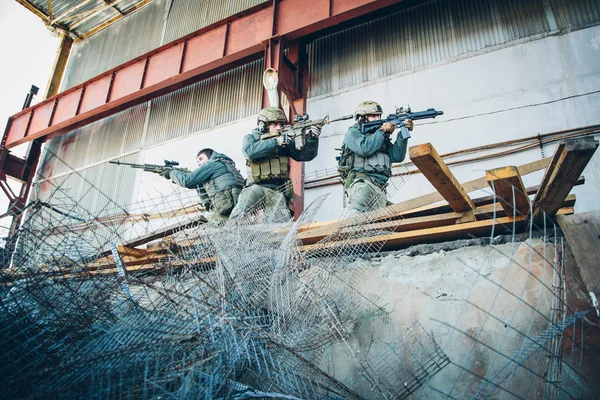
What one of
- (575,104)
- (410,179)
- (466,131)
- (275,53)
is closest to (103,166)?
(275,53)

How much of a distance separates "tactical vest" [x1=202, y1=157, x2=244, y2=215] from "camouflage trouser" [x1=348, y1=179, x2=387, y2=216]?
5.75 feet

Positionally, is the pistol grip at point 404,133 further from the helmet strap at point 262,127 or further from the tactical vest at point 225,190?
the tactical vest at point 225,190

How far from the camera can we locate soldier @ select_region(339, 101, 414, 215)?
14.6 feet

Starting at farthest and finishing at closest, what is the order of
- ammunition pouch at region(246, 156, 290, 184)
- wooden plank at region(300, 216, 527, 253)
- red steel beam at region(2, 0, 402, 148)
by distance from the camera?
red steel beam at region(2, 0, 402, 148) → ammunition pouch at region(246, 156, 290, 184) → wooden plank at region(300, 216, 527, 253)

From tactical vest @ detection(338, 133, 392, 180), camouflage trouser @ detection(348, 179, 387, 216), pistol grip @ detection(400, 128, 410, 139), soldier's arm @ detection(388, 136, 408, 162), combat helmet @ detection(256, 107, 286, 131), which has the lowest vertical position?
camouflage trouser @ detection(348, 179, 387, 216)

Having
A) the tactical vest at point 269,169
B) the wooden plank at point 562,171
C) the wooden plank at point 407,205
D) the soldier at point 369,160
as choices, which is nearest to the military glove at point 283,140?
the tactical vest at point 269,169

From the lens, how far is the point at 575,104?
5836 mm

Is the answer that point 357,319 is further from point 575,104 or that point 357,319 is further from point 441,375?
point 575,104

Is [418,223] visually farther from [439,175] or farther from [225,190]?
[225,190]

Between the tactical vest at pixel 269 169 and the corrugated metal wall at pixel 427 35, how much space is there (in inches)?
118

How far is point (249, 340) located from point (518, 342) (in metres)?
1.82

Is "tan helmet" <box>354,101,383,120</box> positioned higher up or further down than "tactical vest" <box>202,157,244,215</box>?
higher up

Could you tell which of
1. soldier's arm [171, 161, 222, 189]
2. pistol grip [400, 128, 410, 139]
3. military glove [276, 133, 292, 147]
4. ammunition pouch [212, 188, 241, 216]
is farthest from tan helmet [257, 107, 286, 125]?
pistol grip [400, 128, 410, 139]

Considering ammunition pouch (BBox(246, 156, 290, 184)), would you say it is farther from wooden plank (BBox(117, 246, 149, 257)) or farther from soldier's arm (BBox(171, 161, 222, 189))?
wooden plank (BBox(117, 246, 149, 257))
